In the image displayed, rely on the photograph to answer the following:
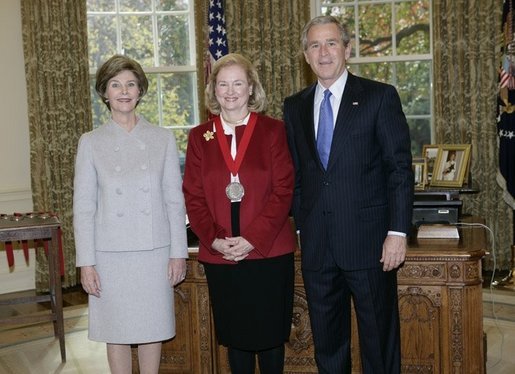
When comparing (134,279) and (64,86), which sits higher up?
(64,86)

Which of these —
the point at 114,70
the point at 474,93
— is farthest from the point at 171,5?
the point at 114,70

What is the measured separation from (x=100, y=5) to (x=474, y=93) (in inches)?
139

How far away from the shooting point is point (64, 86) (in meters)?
5.96

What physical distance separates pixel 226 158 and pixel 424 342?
4.36ft

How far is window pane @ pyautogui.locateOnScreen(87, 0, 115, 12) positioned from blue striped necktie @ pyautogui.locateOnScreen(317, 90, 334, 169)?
14.2 feet

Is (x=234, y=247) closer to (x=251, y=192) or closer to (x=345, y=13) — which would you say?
(x=251, y=192)

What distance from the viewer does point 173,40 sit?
6.61m

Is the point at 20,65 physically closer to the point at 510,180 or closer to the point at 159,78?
the point at 159,78

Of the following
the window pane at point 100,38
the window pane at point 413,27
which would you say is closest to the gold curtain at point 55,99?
the window pane at point 100,38

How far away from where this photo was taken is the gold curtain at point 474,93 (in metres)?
5.89

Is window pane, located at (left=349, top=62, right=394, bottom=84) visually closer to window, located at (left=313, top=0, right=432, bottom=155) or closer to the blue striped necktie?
window, located at (left=313, top=0, right=432, bottom=155)

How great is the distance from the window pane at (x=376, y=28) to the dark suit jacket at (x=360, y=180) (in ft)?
12.8

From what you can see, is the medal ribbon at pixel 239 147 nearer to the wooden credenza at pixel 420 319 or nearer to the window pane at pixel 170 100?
the wooden credenza at pixel 420 319

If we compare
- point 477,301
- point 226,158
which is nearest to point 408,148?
point 226,158
